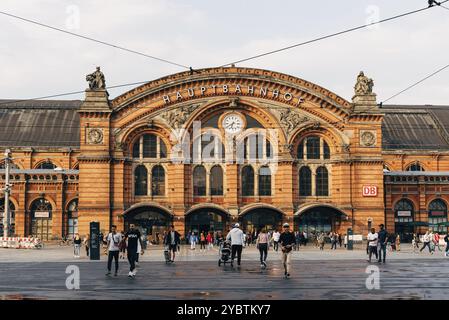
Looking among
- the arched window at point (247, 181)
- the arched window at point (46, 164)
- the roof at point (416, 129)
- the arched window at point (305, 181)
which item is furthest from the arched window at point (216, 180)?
the roof at point (416, 129)

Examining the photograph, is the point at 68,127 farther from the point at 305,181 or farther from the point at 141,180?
the point at 305,181

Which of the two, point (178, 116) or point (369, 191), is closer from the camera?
point (178, 116)

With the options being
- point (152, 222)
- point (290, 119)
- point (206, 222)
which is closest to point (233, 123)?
point (290, 119)

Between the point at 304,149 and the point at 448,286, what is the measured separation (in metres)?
39.0

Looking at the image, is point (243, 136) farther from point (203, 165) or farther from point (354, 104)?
point (354, 104)

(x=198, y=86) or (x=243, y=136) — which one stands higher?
(x=198, y=86)

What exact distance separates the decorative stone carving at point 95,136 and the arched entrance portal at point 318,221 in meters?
18.0

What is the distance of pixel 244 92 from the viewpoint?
57.3m

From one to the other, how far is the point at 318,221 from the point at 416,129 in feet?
81.7

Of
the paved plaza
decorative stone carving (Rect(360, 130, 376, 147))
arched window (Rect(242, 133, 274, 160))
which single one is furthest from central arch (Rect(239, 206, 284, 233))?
the paved plaza

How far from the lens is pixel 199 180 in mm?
57531
